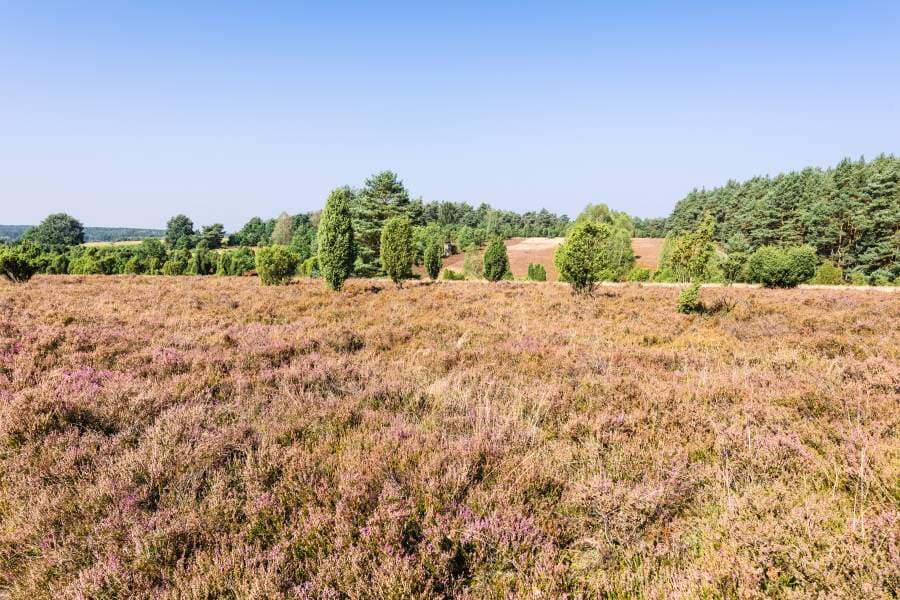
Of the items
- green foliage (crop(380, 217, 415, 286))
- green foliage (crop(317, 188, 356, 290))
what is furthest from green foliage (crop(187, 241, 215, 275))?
green foliage (crop(317, 188, 356, 290))

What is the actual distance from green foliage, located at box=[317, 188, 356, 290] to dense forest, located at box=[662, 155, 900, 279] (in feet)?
122

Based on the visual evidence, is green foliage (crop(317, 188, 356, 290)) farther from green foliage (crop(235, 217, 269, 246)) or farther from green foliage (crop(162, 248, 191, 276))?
green foliage (crop(235, 217, 269, 246))

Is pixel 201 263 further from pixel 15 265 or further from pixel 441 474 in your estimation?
pixel 441 474

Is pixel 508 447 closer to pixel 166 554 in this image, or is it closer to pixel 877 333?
pixel 166 554

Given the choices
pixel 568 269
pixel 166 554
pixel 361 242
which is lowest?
pixel 166 554

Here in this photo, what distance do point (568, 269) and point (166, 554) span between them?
17.0 meters

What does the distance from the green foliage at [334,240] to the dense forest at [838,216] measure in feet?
122

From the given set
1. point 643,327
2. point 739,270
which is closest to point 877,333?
point 643,327

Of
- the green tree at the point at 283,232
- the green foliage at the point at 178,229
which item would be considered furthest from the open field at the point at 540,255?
the green foliage at the point at 178,229

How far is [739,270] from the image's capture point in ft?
101

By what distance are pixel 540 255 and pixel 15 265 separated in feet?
212

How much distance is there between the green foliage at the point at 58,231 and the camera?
94.9 meters

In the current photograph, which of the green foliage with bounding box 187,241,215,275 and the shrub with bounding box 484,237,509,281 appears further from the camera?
the green foliage with bounding box 187,241,215,275

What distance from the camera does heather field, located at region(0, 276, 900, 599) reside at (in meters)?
2.27
